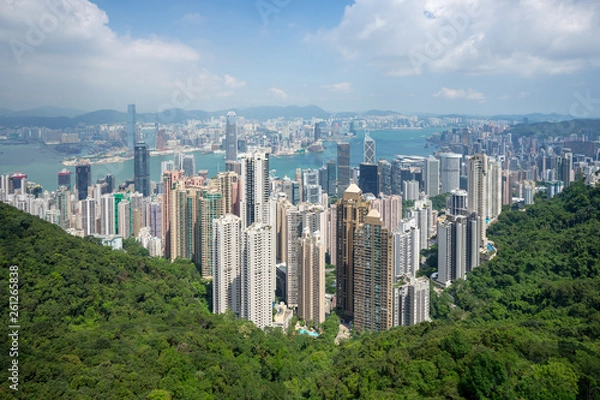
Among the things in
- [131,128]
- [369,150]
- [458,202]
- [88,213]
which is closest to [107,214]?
[88,213]

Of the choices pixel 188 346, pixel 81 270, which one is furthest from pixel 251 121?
pixel 188 346

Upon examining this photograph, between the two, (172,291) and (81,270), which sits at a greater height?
(81,270)

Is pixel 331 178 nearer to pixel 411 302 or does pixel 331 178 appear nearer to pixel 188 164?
pixel 188 164

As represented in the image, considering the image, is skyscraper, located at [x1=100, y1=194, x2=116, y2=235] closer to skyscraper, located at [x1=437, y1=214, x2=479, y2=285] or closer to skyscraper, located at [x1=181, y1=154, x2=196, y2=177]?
skyscraper, located at [x1=181, y1=154, x2=196, y2=177]

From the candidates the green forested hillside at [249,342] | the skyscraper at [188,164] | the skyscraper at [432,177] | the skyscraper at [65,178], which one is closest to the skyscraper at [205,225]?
the green forested hillside at [249,342]

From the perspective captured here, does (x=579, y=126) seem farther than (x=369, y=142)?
No

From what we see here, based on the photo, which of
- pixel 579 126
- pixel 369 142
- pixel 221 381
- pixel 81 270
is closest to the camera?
pixel 221 381

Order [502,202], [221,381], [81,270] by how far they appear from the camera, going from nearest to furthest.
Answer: [221,381] → [81,270] → [502,202]

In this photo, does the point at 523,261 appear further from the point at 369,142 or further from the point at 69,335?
the point at 369,142
